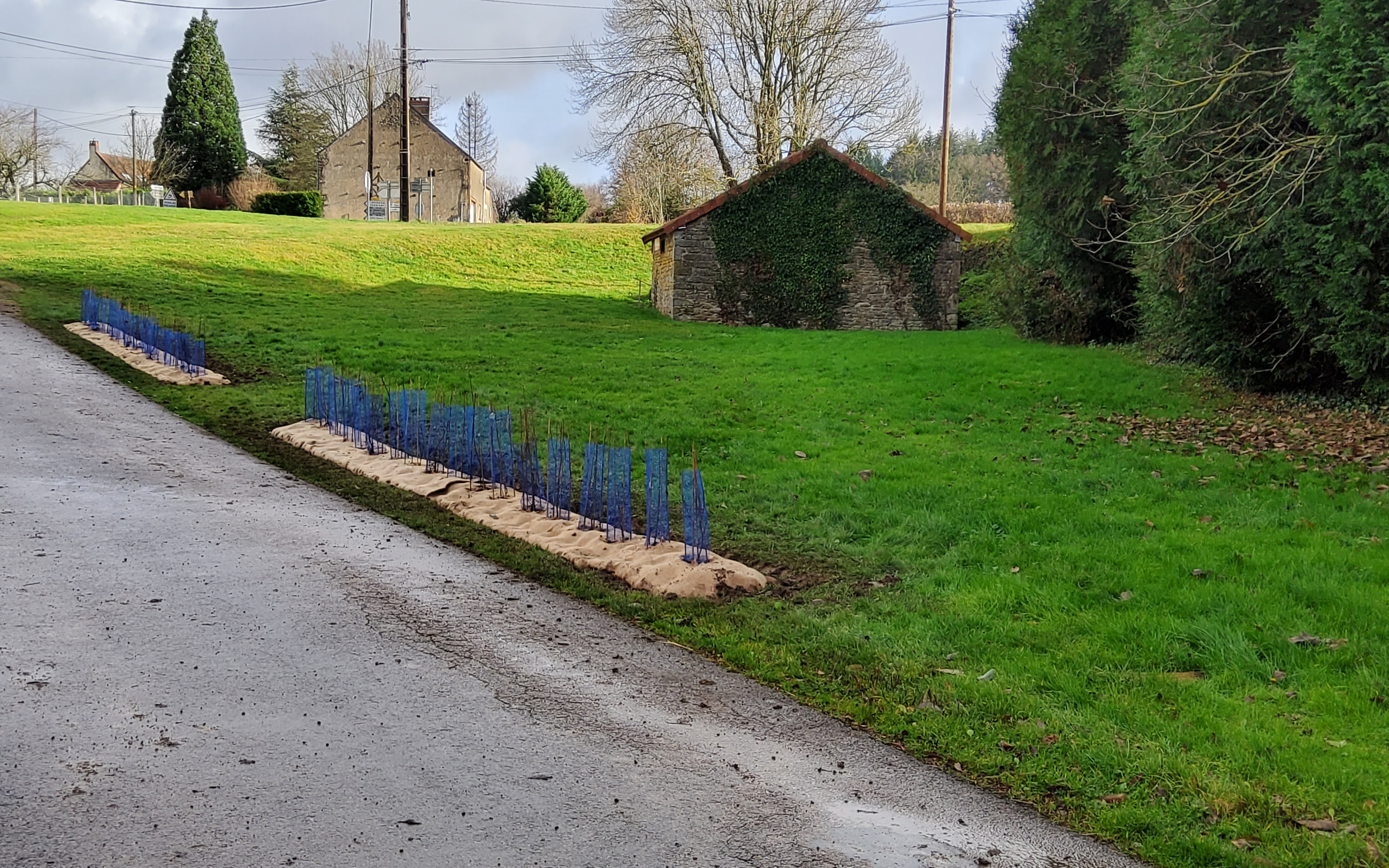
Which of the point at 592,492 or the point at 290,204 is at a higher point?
the point at 290,204

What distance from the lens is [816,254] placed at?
30.5 meters

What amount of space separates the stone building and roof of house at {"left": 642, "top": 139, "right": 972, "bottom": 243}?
36.8 meters

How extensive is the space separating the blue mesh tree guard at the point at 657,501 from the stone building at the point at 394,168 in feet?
191

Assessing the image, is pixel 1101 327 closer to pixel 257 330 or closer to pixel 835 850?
pixel 257 330

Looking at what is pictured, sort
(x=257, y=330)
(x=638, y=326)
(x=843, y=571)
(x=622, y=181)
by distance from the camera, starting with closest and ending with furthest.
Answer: (x=843, y=571) < (x=257, y=330) < (x=638, y=326) < (x=622, y=181)

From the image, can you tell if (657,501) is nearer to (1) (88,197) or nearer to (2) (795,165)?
(2) (795,165)

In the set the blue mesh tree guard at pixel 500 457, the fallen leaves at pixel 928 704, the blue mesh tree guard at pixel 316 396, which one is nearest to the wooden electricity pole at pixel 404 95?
the blue mesh tree guard at pixel 316 396

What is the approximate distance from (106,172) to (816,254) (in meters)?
85.8

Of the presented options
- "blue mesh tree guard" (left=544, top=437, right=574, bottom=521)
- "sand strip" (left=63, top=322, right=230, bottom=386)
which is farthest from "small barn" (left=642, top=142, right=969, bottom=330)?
"blue mesh tree guard" (left=544, top=437, right=574, bottom=521)

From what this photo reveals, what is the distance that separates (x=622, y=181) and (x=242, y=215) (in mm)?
20459

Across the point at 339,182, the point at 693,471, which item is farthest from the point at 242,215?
the point at 693,471

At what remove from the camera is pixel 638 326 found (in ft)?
88.2

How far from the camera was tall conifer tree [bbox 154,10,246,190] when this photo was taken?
181 feet

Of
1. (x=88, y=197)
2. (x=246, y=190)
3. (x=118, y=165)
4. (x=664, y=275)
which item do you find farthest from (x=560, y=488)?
(x=118, y=165)
